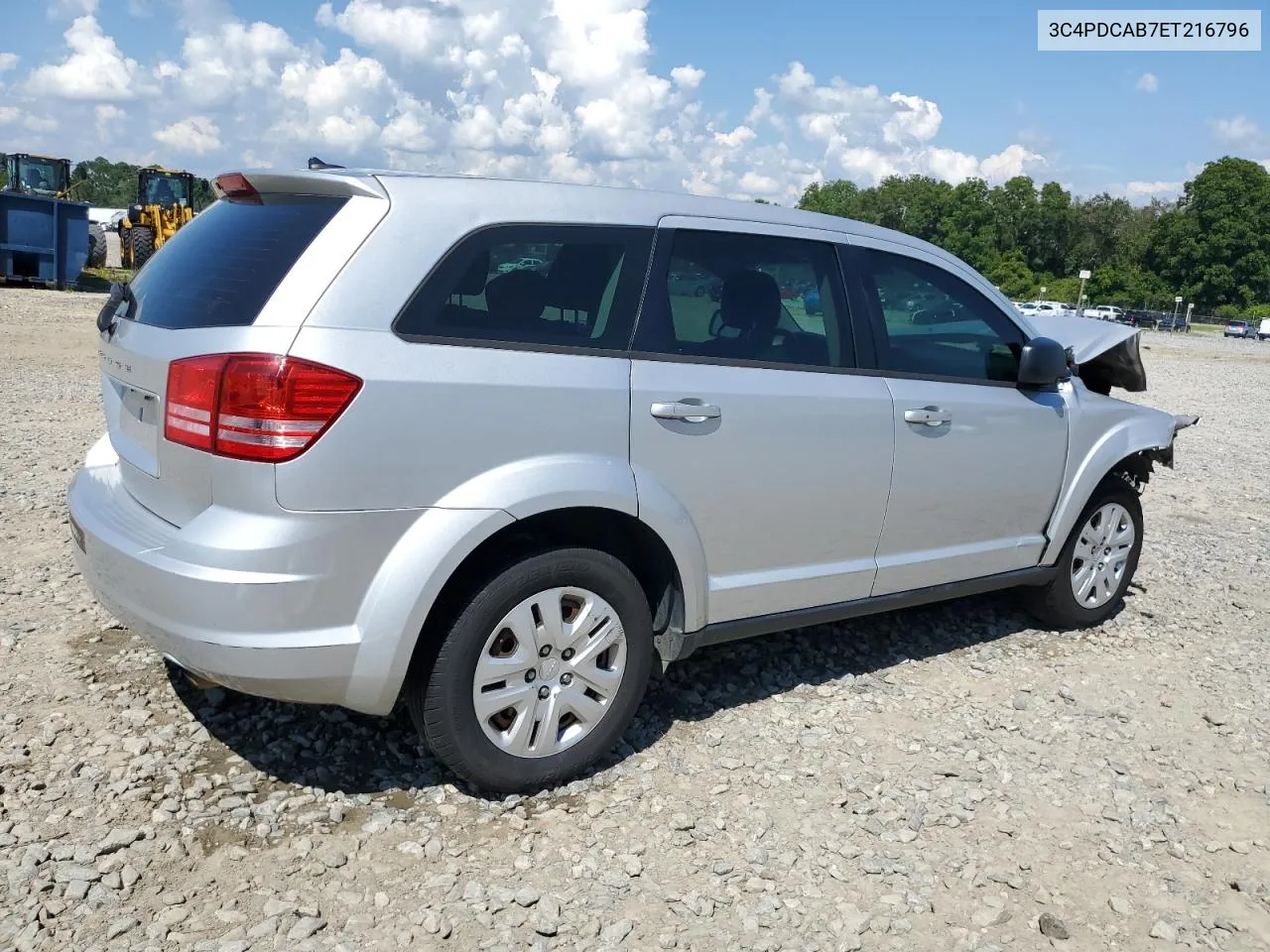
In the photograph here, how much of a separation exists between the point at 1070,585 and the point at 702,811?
2682mm

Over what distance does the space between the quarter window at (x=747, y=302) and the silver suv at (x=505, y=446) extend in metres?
0.01

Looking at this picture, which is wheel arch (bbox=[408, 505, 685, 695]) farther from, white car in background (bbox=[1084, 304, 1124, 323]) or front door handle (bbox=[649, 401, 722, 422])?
white car in background (bbox=[1084, 304, 1124, 323])

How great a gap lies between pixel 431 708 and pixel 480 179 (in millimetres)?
1644

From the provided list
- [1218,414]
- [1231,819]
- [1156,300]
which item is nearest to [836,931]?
[1231,819]

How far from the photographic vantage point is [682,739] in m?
3.93

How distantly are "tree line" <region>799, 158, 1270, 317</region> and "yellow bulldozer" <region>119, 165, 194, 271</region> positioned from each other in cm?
6353

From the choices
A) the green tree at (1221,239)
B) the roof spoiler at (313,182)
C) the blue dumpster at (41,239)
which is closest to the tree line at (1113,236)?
the green tree at (1221,239)

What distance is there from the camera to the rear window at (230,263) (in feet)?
9.87

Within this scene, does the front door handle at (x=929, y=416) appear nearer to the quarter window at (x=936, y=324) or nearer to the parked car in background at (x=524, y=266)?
the quarter window at (x=936, y=324)

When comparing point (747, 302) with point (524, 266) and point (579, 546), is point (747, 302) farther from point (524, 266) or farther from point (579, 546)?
point (579, 546)

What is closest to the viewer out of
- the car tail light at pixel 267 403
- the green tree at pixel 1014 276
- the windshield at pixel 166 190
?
the car tail light at pixel 267 403

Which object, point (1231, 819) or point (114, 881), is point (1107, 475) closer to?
point (1231, 819)

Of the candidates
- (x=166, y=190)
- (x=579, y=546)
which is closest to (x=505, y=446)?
(x=579, y=546)

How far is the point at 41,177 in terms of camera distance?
27297mm
